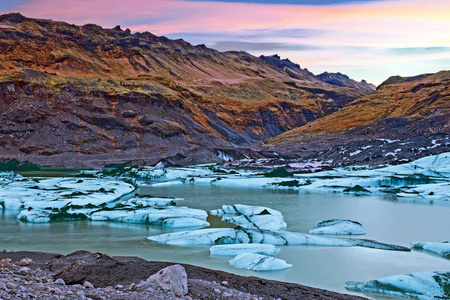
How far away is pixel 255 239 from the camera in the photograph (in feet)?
59.3

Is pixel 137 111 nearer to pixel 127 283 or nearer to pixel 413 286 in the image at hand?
pixel 413 286

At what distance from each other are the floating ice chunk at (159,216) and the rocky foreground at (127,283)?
10.0 m

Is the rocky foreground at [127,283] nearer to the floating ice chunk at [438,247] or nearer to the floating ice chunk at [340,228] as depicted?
the floating ice chunk at [438,247]

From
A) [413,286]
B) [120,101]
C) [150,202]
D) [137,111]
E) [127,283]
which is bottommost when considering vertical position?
[413,286]

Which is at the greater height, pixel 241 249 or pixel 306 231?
pixel 241 249

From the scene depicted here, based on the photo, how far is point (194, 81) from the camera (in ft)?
437

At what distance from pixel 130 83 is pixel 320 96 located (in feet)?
233

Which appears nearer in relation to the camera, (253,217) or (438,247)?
(438,247)

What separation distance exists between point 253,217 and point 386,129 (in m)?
54.5

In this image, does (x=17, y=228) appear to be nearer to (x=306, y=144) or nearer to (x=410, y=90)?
(x=306, y=144)

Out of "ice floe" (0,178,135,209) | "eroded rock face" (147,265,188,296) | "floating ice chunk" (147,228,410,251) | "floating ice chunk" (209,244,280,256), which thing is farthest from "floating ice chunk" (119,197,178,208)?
"eroded rock face" (147,265,188,296)

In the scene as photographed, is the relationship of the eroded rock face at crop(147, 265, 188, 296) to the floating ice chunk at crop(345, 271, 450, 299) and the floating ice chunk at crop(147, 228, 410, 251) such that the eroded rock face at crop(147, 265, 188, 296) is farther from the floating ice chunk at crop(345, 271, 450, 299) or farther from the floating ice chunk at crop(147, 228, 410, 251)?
the floating ice chunk at crop(147, 228, 410, 251)

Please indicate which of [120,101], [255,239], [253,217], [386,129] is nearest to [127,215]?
[253,217]

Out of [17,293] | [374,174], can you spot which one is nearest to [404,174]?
[374,174]
